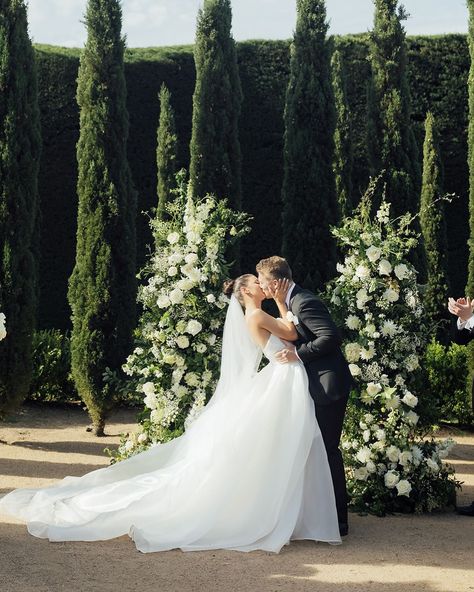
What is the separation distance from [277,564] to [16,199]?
6.08 meters

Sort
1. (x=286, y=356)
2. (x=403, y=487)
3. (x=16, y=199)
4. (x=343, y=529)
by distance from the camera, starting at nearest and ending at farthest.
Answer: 1. (x=343, y=529)
2. (x=286, y=356)
3. (x=403, y=487)
4. (x=16, y=199)

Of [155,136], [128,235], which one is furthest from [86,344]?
[155,136]

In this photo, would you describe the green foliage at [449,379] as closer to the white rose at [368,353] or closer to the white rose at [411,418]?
the white rose at [411,418]

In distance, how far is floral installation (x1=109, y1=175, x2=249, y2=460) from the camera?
6930mm

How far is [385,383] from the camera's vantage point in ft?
21.9

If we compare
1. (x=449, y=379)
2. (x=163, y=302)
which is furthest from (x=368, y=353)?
(x=449, y=379)

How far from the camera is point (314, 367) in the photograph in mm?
5879

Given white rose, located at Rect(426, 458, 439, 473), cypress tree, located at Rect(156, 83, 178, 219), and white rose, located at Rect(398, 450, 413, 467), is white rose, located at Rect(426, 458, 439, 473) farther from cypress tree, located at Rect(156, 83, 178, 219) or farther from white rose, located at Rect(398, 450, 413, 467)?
cypress tree, located at Rect(156, 83, 178, 219)

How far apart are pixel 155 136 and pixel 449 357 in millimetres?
6279

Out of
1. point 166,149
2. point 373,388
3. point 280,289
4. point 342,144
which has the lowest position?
point 373,388

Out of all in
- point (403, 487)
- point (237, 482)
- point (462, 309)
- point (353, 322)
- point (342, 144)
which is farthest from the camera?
point (342, 144)

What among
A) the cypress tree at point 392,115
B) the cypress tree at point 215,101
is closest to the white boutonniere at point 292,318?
the cypress tree at point 392,115

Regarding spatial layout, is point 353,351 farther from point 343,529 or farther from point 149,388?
point 149,388

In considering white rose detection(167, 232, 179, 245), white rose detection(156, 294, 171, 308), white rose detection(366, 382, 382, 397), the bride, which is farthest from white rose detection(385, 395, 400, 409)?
white rose detection(167, 232, 179, 245)
